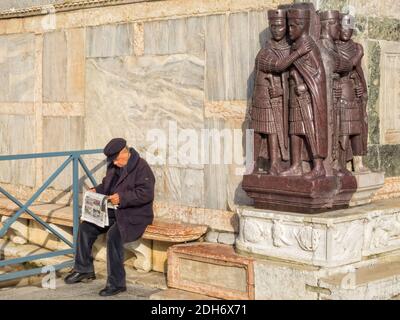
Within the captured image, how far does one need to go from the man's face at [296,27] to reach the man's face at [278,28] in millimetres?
98

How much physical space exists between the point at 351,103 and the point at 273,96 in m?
0.72

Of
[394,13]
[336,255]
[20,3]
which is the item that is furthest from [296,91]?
[20,3]

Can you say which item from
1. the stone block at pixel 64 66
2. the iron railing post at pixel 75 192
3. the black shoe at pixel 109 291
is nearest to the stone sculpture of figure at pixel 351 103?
the black shoe at pixel 109 291

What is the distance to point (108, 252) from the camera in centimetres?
784

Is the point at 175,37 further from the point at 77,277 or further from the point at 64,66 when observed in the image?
the point at 77,277

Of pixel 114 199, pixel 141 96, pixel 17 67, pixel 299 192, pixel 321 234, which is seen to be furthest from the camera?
pixel 17 67

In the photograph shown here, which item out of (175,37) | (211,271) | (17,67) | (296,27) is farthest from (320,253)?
→ (17,67)

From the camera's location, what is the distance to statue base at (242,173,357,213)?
7148 millimetres

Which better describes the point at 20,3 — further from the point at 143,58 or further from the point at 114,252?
the point at 114,252

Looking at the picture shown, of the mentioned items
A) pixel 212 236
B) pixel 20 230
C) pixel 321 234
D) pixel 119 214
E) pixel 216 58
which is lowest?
pixel 20 230

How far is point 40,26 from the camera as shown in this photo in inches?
410

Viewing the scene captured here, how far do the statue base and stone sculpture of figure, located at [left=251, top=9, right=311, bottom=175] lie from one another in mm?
149

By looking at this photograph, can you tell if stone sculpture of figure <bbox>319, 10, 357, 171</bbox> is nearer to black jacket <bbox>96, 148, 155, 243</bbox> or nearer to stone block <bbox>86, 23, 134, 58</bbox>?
black jacket <bbox>96, 148, 155, 243</bbox>

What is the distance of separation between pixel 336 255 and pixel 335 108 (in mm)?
1292
